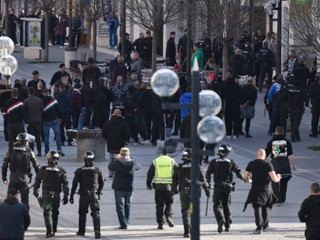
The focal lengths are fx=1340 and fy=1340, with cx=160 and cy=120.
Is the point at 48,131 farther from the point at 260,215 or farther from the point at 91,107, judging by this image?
the point at 260,215

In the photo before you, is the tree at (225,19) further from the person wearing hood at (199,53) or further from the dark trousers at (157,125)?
the dark trousers at (157,125)

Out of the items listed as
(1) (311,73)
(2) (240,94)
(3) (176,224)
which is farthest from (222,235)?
(1) (311,73)

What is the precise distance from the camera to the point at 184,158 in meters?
23.1

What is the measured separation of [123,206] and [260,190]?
2435mm

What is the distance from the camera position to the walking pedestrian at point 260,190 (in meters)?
23.2

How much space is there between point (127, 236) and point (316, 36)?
12203 mm

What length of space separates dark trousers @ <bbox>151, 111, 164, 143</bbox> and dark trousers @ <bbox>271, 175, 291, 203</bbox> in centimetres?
731

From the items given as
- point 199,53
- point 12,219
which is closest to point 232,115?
point 199,53

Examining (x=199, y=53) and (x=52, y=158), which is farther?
(x=199, y=53)

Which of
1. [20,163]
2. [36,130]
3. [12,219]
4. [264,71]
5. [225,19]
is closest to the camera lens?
[12,219]

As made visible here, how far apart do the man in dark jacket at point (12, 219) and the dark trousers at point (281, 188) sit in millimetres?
7181

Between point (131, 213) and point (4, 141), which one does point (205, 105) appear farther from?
point (4, 141)

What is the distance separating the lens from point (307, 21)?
34.1 meters

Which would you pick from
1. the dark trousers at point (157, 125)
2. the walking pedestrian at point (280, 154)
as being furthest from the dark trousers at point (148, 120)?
the walking pedestrian at point (280, 154)
